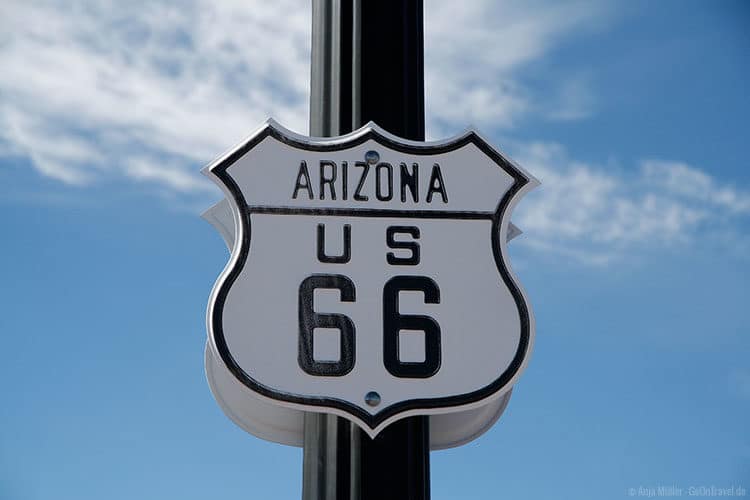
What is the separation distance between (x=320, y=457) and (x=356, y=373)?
282 millimetres

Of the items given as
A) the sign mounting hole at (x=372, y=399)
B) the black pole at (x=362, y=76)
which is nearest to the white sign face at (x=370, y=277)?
the sign mounting hole at (x=372, y=399)

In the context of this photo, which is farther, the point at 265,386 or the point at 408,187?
the point at 408,187

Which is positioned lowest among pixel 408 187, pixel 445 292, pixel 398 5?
pixel 445 292

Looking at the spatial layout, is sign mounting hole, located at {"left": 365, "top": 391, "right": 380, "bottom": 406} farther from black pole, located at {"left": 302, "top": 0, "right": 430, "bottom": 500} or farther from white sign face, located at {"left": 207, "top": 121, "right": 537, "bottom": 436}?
black pole, located at {"left": 302, "top": 0, "right": 430, "bottom": 500}

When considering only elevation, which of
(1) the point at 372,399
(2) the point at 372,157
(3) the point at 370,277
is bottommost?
(1) the point at 372,399

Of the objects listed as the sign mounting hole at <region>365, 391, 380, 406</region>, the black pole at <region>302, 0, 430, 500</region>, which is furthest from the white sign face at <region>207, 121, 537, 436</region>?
the black pole at <region>302, 0, 430, 500</region>

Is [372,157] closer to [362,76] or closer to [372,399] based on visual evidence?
[362,76]

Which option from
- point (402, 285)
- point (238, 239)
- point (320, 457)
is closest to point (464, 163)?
point (402, 285)

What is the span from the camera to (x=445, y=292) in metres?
4.36

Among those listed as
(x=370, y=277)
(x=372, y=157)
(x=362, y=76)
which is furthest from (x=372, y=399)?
(x=362, y=76)

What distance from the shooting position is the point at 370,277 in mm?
4340

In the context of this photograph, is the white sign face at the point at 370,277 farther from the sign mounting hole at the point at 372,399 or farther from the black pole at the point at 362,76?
the black pole at the point at 362,76

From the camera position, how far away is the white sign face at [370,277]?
165 inches

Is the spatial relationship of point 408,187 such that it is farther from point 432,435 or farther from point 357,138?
point 432,435
